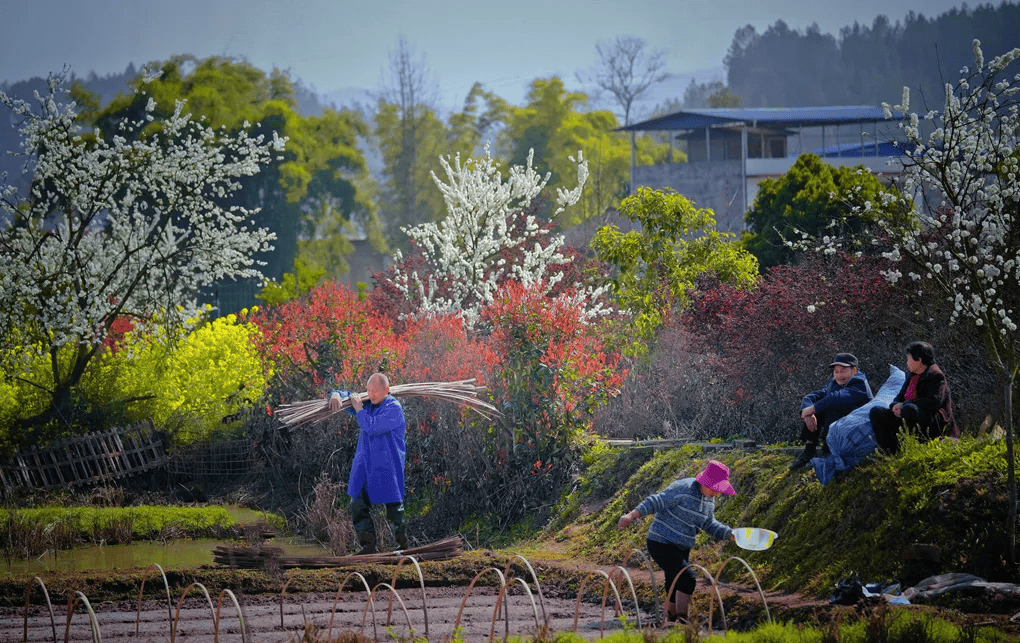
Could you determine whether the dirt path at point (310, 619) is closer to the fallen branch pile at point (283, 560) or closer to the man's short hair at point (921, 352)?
the fallen branch pile at point (283, 560)

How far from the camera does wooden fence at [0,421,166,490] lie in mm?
14336

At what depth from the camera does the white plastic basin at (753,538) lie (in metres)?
7.11

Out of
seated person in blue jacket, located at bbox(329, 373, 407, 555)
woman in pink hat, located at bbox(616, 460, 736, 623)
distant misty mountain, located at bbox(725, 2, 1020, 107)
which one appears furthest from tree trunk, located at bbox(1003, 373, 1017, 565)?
distant misty mountain, located at bbox(725, 2, 1020, 107)

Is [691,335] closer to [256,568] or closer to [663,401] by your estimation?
[663,401]

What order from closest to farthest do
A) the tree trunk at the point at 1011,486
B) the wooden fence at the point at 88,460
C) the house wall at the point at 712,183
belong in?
1. the tree trunk at the point at 1011,486
2. the wooden fence at the point at 88,460
3. the house wall at the point at 712,183

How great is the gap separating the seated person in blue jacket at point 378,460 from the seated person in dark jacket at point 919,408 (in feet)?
14.1

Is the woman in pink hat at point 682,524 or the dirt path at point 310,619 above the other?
the woman in pink hat at point 682,524

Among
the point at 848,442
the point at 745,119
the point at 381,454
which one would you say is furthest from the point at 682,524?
the point at 745,119

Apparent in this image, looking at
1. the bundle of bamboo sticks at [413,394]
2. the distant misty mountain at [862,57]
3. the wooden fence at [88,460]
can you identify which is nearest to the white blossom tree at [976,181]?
the bundle of bamboo sticks at [413,394]

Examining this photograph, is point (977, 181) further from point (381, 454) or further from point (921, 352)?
point (381, 454)

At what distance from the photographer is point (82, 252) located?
Answer: 16.2 m

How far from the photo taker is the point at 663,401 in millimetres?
14289

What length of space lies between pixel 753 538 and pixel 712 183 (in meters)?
33.2

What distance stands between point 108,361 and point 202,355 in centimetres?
136
